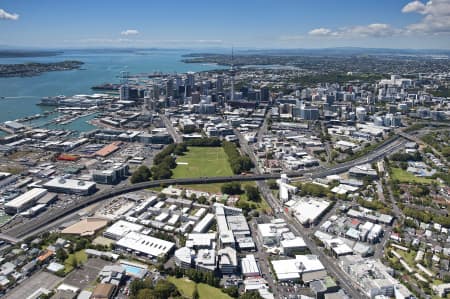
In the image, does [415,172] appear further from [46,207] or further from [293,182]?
[46,207]

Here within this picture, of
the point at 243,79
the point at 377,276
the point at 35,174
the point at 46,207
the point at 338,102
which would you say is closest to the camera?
the point at 377,276

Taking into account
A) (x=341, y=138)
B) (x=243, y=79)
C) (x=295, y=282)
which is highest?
(x=243, y=79)

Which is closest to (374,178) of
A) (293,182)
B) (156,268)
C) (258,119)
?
(293,182)

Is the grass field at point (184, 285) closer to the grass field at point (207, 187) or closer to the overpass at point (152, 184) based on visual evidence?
the overpass at point (152, 184)

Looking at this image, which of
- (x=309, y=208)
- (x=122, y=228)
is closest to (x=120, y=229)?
(x=122, y=228)

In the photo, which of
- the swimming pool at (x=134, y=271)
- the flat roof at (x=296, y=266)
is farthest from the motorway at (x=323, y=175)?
the swimming pool at (x=134, y=271)

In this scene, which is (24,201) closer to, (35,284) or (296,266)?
(35,284)

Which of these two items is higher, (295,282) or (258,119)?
(258,119)

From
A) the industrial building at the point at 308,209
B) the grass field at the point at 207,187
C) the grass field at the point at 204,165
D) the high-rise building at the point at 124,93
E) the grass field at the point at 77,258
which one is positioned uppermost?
the high-rise building at the point at 124,93
